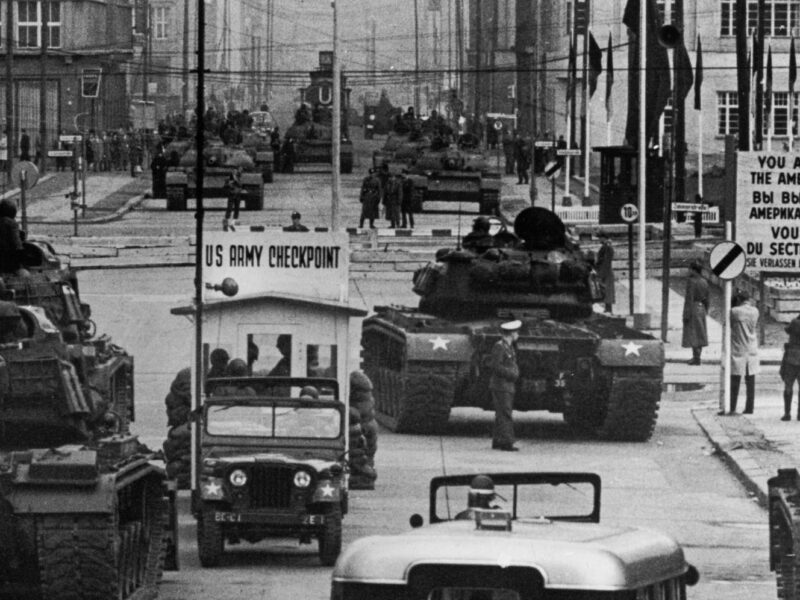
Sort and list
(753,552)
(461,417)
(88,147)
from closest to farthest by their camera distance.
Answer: (753,552) → (461,417) → (88,147)

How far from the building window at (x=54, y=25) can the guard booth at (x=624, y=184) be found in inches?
1634

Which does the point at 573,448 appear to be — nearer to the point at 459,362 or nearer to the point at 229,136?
the point at 459,362

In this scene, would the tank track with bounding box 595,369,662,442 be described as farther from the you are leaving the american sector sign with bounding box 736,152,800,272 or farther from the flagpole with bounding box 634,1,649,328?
the flagpole with bounding box 634,1,649,328

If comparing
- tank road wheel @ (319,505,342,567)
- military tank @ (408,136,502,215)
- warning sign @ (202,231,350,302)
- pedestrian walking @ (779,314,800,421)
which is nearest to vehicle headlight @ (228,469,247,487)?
tank road wheel @ (319,505,342,567)

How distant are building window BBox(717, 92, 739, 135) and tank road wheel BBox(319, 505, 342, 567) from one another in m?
76.0

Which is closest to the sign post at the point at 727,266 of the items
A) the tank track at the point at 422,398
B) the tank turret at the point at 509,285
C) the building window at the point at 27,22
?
the tank turret at the point at 509,285

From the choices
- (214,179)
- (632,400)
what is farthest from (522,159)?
(632,400)

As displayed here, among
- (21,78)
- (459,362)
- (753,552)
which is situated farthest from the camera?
(21,78)

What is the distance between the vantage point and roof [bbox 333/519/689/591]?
9.16 m

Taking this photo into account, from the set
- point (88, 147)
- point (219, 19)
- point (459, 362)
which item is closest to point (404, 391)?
point (459, 362)

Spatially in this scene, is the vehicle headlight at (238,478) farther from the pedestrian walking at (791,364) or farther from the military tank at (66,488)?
the pedestrian walking at (791,364)

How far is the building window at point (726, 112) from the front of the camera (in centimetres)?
9369

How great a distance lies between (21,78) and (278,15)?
4573cm

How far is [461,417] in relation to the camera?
106 ft
